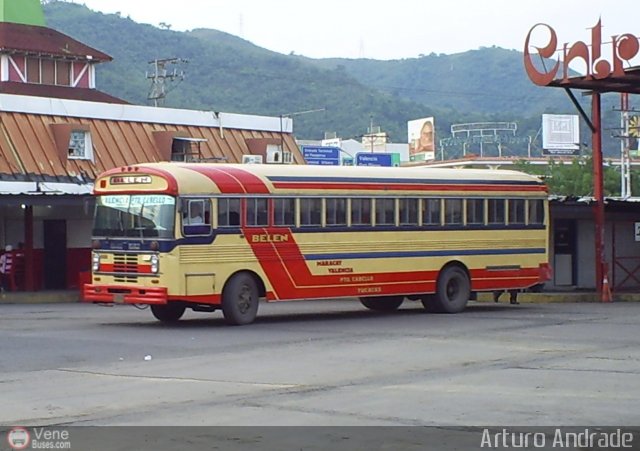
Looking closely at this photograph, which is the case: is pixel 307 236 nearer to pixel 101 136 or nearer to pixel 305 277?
pixel 305 277

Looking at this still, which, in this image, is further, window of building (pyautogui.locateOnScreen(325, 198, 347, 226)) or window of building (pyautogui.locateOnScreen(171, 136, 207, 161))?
window of building (pyautogui.locateOnScreen(171, 136, 207, 161))

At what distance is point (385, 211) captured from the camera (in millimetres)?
25188

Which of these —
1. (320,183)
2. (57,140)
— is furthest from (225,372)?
(57,140)

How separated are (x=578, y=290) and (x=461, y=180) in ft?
39.0

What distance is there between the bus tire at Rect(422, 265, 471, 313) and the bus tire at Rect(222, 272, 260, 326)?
4.87 m

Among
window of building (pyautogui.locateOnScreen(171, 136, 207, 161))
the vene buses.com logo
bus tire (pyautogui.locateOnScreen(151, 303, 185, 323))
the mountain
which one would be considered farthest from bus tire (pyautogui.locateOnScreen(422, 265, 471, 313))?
the mountain

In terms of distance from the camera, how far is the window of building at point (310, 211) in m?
23.8

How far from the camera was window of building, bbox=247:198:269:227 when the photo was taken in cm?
2291

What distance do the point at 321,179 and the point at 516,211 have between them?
5630 millimetres

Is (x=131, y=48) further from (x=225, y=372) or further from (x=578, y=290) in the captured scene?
(x=225, y=372)

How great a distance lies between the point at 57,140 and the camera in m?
39.8

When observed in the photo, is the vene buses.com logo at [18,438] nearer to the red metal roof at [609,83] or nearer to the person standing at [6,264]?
the red metal roof at [609,83]

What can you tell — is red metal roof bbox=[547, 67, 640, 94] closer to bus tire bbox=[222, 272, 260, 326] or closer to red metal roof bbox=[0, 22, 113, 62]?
bus tire bbox=[222, 272, 260, 326]

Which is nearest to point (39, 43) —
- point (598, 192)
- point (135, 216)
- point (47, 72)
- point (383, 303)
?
point (47, 72)
